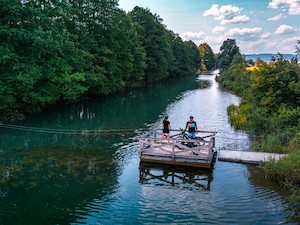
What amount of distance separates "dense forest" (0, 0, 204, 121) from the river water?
5559 millimetres

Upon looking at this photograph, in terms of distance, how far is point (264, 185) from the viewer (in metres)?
13.3

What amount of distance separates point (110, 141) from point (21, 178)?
7734mm

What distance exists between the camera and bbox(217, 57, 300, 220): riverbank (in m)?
13.3

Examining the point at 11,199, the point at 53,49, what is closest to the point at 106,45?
the point at 53,49

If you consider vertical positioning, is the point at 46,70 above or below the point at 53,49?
below

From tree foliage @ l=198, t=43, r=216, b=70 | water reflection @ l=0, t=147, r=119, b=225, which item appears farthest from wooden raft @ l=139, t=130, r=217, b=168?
tree foliage @ l=198, t=43, r=216, b=70

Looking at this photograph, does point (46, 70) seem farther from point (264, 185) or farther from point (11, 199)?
point (264, 185)

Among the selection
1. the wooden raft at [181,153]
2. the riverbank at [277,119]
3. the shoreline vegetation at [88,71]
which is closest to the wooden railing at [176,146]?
the wooden raft at [181,153]

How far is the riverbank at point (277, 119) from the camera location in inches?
525

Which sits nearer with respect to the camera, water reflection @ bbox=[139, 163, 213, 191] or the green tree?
water reflection @ bbox=[139, 163, 213, 191]

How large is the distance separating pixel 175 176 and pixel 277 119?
31.9 ft

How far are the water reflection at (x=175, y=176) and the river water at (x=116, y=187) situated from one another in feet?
0.15

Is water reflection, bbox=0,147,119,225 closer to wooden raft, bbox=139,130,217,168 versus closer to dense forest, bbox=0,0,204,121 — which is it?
wooden raft, bbox=139,130,217,168

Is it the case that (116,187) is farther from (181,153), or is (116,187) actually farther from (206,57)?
(206,57)
